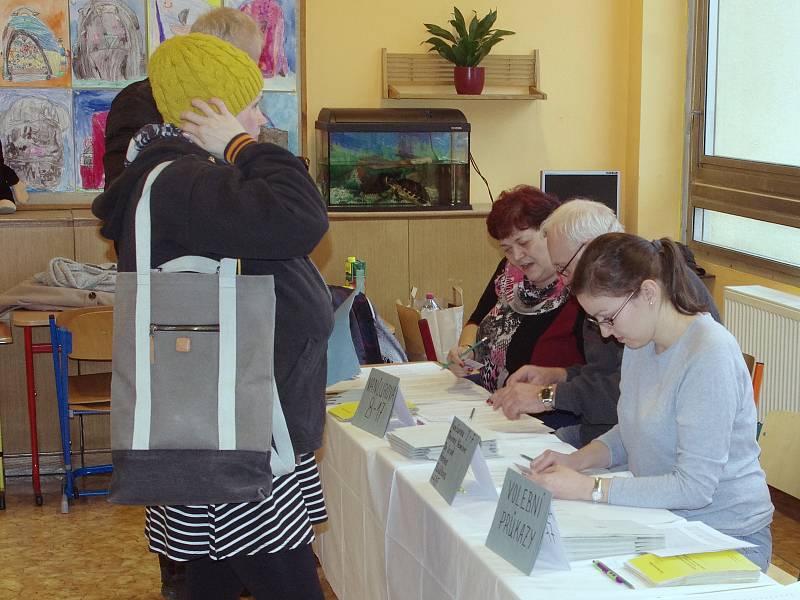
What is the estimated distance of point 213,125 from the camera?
5.15 feet

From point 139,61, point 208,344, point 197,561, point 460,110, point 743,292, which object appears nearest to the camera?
point 208,344

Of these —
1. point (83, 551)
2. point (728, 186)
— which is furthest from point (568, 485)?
point (728, 186)

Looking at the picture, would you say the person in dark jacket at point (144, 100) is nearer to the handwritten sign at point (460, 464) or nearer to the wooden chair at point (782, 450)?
the handwritten sign at point (460, 464)

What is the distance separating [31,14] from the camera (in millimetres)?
4328

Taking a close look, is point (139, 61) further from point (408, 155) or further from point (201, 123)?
point (201, 123)

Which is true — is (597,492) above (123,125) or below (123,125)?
below

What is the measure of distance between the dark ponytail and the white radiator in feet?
7.16

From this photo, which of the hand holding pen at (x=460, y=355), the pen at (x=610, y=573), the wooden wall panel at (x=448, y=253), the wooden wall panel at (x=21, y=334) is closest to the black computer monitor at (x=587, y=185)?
the wooden wall panel at (x=448, y=253)

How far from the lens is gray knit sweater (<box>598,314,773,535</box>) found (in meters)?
1.76

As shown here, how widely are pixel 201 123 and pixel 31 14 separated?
3177 millimetres

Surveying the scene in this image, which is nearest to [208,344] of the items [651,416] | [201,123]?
[201,123]

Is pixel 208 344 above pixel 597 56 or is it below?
below

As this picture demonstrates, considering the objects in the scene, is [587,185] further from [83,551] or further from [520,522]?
[520,522]

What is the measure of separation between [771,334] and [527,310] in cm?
159
